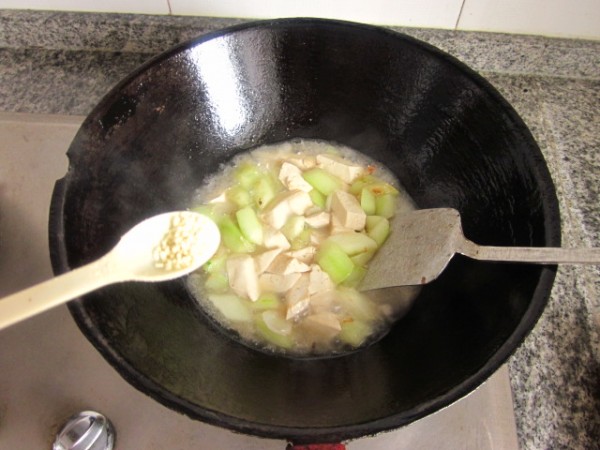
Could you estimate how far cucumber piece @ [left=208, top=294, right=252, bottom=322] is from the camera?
0.88 m

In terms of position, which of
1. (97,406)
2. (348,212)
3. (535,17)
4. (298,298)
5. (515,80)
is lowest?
(97,406)

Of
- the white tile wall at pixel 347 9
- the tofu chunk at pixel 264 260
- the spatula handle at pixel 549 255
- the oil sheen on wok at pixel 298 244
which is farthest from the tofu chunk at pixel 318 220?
the white tile wall at pixel 347 9

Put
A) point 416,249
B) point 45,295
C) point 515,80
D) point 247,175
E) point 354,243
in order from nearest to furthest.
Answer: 1. point 45,295
2. point 416,249
3. point 354,243
4. point 247,175
5. point 515,80

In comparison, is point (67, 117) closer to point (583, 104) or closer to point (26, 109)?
point (26, 109)

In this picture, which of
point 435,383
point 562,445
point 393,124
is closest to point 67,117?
point 393,124

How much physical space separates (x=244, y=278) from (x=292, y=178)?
9.6 inches

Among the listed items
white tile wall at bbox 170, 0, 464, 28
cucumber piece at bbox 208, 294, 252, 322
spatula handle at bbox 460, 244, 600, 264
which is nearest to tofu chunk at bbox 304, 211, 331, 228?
cucumber piece at bbox 208, 294, 252, 322

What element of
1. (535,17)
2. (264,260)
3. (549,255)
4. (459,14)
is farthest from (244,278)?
(535,17)

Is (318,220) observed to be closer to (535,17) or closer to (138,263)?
(138,263)

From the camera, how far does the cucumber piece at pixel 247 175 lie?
40.2 inches

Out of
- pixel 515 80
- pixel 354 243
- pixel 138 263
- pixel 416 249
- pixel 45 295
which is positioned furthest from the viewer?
pixel 515 80

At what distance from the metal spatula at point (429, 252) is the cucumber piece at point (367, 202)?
6 centimetres

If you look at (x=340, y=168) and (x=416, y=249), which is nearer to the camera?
(x=416, y=249)

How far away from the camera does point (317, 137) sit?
42.3 inches
